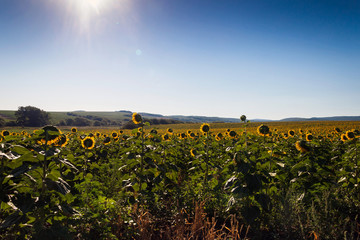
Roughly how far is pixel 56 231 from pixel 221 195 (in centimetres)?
292

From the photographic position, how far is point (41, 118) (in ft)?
243

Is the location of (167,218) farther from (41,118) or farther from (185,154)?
(41,118)

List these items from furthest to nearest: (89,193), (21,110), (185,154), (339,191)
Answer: (21,110) → (185,154) → (339,191) → (89,193)

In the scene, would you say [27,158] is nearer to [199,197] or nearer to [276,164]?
[199,197]

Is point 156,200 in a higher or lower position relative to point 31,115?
lower

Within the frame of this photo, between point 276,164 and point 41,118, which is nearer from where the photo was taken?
point 276,164

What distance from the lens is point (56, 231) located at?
2158mm

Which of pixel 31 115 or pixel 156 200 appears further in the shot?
pixel 31 115

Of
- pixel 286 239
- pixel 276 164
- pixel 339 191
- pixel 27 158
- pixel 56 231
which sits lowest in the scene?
pixel 286 239

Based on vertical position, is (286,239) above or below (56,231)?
below

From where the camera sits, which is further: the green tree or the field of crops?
the green tree

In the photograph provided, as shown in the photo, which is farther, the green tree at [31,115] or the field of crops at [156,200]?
the green tree at [31,115]

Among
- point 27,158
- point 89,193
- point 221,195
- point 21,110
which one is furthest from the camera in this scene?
point 21,110

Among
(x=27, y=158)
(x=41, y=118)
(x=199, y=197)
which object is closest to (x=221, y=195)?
(x=199, y=197)
